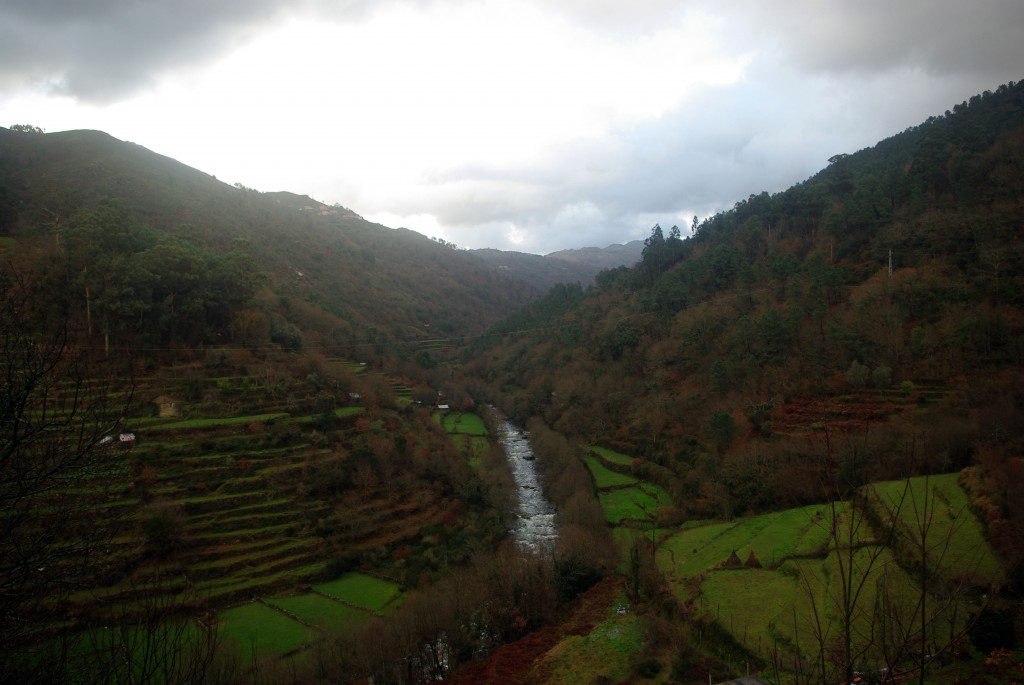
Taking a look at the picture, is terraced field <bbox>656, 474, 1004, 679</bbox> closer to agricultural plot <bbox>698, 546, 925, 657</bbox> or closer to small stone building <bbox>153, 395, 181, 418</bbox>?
agricultural plot <bbox>698, 546, 925, 657</bbox>

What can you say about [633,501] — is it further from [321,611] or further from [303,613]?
[303,613]

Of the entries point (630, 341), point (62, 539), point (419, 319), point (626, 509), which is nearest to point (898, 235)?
point (630, 341)

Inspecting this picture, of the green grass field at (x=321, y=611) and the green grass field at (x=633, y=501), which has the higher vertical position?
the green grass field at (x=321, y=611)

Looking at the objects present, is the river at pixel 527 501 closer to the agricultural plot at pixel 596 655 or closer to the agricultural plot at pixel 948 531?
the agricultural plot at pixel 596 655

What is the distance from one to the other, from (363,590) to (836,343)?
28.6 metres

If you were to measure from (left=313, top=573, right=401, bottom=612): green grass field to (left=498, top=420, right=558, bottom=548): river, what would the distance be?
6.87 m

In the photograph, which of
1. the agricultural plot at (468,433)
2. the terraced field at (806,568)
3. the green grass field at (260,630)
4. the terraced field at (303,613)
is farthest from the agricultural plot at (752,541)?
the agricultural plot at (468,433)

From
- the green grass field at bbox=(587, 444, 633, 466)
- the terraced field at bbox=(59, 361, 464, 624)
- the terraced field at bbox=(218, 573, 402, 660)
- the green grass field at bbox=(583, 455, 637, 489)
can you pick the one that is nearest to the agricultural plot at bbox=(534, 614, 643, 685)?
the terraced field at bbox=(218, 573, 402, 660)

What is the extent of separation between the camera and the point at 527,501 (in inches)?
1435

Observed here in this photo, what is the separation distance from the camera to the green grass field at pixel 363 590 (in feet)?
70.4

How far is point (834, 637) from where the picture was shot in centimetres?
1330

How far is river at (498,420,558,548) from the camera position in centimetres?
2989

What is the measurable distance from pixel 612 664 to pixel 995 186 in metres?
38.5

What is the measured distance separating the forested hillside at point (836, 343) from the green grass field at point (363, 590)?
16.3 m
